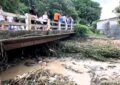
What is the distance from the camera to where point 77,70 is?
8.60 meters

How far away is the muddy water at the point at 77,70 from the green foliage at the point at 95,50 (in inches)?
39.6

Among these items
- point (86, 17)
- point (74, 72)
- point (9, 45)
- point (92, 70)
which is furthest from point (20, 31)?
point (86, 17)

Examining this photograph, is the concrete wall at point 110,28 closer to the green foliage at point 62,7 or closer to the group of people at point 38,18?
the green foliage at point 62,7

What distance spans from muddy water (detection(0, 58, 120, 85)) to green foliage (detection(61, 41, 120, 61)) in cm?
101

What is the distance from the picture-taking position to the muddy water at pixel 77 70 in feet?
24.2

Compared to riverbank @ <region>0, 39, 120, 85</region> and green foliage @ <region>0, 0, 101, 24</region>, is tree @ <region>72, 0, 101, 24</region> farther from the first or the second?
riverbank @ <region>0, 39, 120, 85</region>

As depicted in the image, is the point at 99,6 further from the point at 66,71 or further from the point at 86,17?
the point at 66,71

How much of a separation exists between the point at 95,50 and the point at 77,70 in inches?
156

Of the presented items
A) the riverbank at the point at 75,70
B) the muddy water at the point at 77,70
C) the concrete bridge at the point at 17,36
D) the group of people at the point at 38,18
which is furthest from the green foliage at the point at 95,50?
the concrete bridge at the point at 17,36

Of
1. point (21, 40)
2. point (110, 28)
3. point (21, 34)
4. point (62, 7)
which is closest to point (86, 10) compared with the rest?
point (110, 28)

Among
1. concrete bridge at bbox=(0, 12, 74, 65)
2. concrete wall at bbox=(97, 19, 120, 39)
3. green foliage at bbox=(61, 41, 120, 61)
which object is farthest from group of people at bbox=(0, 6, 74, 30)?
concrete wall at bbox=(97, 19, 120, 39)

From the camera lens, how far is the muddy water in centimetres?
738

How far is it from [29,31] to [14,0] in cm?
241

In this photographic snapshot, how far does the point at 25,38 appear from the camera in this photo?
7.18 m
